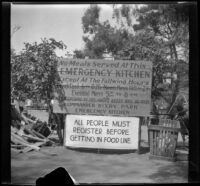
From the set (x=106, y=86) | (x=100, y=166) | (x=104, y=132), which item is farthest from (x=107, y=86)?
(x=100, y=166)

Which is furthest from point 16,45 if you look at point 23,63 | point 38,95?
point 38,95

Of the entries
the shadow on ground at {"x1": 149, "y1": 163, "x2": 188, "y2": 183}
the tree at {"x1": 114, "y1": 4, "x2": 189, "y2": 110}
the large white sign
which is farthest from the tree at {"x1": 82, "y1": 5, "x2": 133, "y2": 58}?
the shadow on ground at {"x1": 149, "y1": 163, "x2": 188, "y2": 183}

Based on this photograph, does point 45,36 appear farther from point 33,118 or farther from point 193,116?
point 193,116

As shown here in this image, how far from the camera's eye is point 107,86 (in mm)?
3672

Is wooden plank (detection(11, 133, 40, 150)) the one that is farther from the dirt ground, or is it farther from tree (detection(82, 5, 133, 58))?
tree (detection(82, 5, 133, 58))

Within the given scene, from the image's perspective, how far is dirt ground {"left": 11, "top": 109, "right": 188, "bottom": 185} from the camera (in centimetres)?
365

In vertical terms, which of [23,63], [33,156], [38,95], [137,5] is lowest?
[33,156]

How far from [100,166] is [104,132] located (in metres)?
0.40

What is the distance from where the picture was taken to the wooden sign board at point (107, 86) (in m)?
3.66

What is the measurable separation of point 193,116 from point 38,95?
182 centimetres

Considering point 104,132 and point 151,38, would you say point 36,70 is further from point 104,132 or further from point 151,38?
point 151,38

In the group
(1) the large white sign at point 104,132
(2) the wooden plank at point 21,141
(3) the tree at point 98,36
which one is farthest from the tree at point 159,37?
(2) the wooden plank at point 21,141

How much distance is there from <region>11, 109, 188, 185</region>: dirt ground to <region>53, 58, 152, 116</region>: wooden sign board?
0.37 m

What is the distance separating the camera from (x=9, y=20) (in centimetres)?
358
